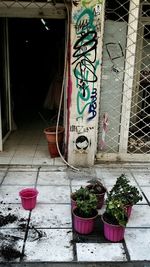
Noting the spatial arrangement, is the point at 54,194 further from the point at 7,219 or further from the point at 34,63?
the point at 34,63

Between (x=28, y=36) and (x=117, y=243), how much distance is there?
10864 mm

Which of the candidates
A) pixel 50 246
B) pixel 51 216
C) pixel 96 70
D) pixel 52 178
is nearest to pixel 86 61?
pixel 96 70

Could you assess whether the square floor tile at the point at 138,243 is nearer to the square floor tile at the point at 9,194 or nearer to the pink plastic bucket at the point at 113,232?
the pink plastic bucket at the point at 113,232

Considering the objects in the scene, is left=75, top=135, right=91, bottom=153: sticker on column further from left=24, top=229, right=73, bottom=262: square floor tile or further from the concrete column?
left=24, top=229, right=73, bottom=262: square floor tile

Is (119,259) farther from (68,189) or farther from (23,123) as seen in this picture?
(23,123)

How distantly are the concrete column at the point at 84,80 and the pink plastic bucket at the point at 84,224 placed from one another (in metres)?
1.75

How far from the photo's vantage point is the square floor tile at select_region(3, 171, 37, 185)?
4.21 meters

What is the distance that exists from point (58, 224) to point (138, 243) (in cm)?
79

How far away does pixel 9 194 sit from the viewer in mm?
3871

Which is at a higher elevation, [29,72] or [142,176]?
[29,72]

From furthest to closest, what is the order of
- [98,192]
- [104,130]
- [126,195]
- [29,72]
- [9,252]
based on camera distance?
[29,72], [104,130], [98,192], [126,195], [9,252]

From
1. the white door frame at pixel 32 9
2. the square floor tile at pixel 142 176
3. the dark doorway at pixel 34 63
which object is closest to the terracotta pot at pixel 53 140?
the square floor tile at pixel 142 176

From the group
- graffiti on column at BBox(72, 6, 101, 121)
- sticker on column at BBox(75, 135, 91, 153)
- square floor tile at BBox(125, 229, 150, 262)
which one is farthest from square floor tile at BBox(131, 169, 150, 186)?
square floor tile at BBox(125, 229, 150, 262)

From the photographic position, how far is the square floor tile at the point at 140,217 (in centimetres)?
332
